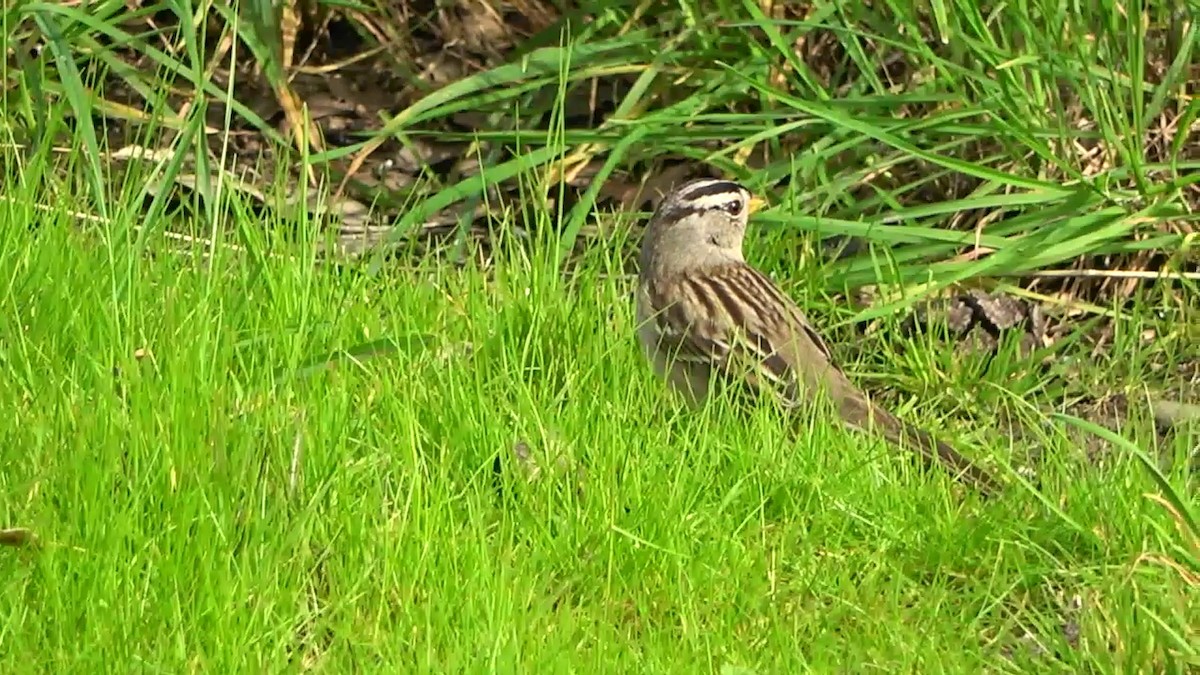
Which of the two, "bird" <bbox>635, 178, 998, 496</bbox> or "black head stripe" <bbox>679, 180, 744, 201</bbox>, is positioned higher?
"black head stripe" <bbox>679, 180, 744, 201</bbox>

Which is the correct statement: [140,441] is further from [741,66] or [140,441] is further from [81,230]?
[741,66]

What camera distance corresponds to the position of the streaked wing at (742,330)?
5500 mm

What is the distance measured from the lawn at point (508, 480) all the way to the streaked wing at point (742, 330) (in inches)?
5.8

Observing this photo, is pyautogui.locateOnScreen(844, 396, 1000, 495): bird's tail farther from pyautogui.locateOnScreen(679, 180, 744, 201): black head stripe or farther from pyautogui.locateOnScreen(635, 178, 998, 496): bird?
pyautogui.locateOnScreen(679, 180, 744, 201): black head stripe

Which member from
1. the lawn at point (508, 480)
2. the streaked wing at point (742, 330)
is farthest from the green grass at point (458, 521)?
the streaked wing at point (742, 330)

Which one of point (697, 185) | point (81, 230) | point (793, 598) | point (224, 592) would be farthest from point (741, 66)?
point (224, 592)

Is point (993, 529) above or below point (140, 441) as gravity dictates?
below

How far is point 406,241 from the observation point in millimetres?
6617

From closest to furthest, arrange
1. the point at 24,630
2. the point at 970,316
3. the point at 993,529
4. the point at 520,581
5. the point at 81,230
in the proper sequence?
1. the point at 24,630
2. the point at 520,581
3. the point at 993,529
4. the point at 81,230
5. the point at 970,316

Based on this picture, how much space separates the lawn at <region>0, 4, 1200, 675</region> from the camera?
400cm

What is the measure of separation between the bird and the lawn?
0.27ft

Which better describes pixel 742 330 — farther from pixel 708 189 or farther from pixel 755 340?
pixel 708 189

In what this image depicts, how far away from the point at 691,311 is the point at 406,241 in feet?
3.98

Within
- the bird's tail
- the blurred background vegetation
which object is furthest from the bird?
the blurred background vegetation
